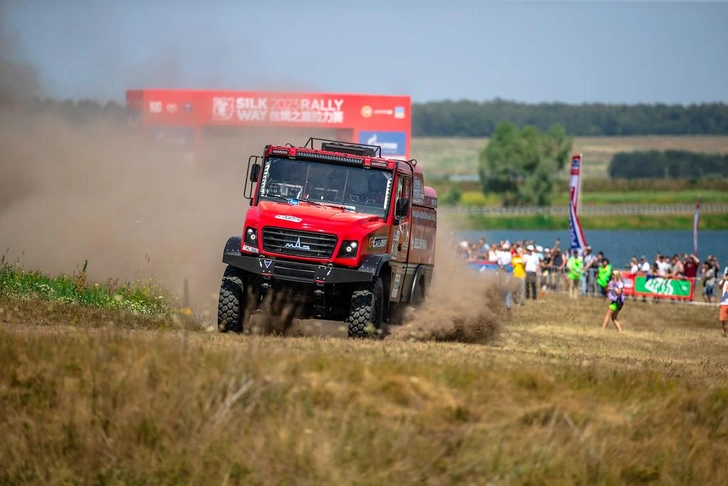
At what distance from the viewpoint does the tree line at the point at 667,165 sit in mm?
157500

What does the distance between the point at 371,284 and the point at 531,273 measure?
70.8 ft

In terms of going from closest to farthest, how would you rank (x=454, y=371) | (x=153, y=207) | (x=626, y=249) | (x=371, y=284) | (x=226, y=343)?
1. (x=454, y=371)
2. (x=226, y=343)
3. (x=371, y=284)
4. (x=153, y=207)
5. (x=626, y=249)

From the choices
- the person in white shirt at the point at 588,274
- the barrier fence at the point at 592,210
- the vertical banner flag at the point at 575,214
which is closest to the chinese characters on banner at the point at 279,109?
the vertical banner flag at the point at 575,214

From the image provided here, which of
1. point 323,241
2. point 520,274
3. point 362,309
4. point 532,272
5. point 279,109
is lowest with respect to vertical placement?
point 532,272

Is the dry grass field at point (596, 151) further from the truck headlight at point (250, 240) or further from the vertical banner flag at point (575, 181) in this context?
the truck headlight at point (250, 240)

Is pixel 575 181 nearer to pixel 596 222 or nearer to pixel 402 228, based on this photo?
pixel 402 228

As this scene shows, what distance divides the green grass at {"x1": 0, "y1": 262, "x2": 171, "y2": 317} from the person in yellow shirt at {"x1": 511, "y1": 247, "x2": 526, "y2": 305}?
51.7 feet


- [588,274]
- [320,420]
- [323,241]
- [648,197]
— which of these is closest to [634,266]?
[588,274]

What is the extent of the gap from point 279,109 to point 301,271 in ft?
134

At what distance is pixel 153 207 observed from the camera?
97.8 feet

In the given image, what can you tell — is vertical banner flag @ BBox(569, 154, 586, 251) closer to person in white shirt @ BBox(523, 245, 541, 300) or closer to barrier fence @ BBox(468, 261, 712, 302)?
barrier fence @ BBox(468, 261, 712, 302)

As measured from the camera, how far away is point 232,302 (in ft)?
54.7

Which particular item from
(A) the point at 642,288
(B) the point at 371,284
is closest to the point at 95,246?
(B) the point at 371,284

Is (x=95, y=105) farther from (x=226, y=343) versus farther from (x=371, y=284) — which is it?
(x=226, y=343)
